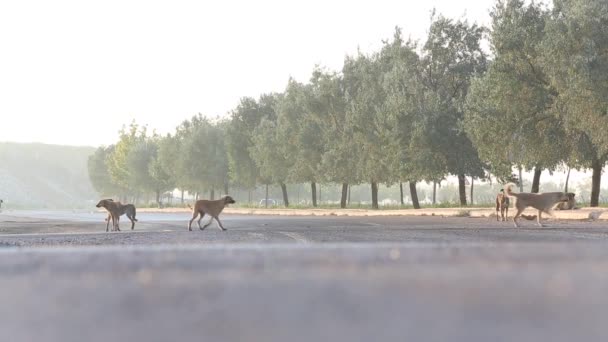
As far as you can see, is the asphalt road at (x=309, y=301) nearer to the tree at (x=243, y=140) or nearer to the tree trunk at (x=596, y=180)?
the tree trunk at (x=596, y=180)

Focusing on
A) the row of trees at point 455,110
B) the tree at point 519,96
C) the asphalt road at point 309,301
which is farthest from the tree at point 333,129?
the asphalt road at point 309,301

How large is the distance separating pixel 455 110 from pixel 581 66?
15.3m

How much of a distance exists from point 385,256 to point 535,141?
32.6 metres

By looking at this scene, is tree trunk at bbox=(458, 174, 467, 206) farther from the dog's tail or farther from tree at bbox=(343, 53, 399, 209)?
the dog's tail

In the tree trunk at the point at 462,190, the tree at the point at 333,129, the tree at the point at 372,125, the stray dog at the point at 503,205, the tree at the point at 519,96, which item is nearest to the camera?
the stray dog at the point at 503,205

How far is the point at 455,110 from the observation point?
47125mm

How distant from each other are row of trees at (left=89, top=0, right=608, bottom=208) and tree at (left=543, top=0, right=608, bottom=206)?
0.05 metres

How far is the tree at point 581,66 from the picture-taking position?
104ft

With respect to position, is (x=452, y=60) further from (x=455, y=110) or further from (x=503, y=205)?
(x=503, y=205)

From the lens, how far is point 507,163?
135 ft

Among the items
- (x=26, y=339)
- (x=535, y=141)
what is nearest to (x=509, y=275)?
(x=26, y=339)

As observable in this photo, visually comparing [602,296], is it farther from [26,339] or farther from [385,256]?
[385,256]

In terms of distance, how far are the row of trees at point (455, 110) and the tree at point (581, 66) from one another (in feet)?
0.18

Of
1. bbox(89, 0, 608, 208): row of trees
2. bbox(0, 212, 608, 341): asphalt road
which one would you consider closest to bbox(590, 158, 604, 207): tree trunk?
bbox(89, 0, 608, 208): row of trees
